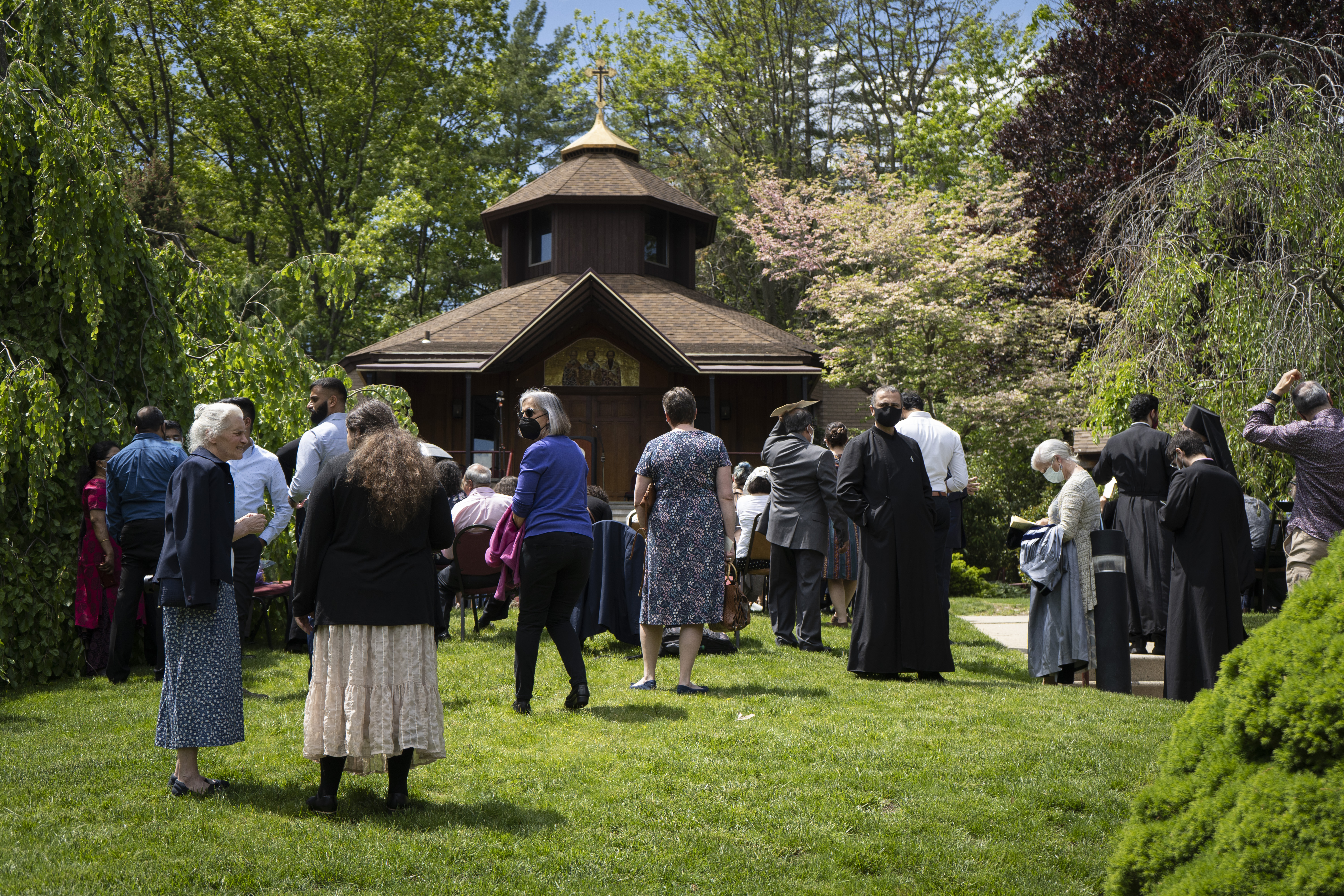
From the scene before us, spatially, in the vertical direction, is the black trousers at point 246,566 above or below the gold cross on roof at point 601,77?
below

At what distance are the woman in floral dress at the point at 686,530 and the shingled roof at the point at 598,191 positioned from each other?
2099 cm

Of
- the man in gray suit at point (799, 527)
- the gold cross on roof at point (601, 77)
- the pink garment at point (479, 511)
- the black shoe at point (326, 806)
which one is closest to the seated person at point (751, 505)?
the man in gray suit at point (799, 527)

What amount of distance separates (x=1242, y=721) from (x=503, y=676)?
18.8 feet

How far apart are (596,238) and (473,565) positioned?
62.6ft

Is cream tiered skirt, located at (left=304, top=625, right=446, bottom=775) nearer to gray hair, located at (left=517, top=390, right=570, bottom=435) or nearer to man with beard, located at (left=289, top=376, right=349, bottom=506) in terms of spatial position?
gray hair, located at (left=517, top=390, right=570, bottom=435)

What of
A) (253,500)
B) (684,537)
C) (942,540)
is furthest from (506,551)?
(942,540)

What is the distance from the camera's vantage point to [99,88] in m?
9.18

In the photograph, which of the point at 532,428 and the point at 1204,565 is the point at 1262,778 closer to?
the point at 532,428

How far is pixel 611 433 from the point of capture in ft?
79.2

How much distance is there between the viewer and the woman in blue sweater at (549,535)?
20.3ft

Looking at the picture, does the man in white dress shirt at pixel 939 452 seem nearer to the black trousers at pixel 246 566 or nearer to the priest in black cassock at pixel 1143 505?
the priest in black cassock at pixel 1143 505

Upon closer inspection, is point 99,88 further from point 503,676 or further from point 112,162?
point 503,676

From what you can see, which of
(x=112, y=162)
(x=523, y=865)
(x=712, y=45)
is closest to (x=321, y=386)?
(x=112, y=162)

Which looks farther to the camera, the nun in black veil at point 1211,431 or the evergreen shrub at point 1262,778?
the nun in black veil at point 1211,431
